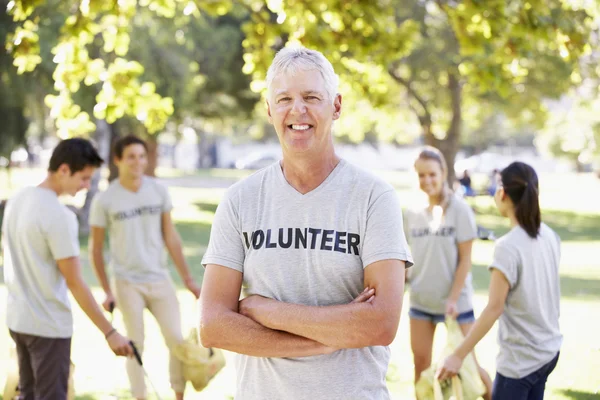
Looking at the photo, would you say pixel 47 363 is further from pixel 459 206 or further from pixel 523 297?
pixel 459 206

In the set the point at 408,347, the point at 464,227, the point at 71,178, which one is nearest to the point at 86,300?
the point at 71,178

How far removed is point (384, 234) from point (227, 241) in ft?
1.85

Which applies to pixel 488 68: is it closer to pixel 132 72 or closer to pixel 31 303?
pixel 132 72

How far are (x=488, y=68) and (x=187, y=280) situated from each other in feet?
12.3

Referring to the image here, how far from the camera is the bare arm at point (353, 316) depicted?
2867mm

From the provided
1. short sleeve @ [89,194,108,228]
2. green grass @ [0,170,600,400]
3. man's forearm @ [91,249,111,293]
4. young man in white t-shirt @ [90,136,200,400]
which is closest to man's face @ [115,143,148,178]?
young man in white t-shirt @ [90,136,200,400]

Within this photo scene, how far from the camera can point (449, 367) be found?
15.8 ft

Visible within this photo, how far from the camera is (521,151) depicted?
103 metres

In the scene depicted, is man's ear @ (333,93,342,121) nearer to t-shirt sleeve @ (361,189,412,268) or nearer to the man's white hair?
the man's white hair

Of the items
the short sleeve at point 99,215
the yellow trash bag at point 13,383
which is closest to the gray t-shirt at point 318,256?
the yellow trash bag at point 13,383

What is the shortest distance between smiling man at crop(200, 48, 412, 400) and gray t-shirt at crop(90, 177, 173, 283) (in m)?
3.95

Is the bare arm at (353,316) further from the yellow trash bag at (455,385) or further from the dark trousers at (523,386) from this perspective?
the yellow trash bag at (455,385)

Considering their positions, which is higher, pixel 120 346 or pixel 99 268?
pixel 99 268

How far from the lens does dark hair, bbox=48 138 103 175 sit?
17.0 ft
